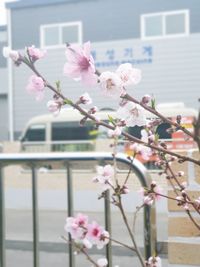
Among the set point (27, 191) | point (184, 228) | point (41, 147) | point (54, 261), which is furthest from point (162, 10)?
point (184, 228)

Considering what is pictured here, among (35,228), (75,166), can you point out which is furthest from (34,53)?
(35,228)

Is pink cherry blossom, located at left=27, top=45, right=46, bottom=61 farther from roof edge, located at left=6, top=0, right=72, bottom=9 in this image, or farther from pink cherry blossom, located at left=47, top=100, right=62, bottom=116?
roof edge, located at left=6, top=0, right=72, bottom=9

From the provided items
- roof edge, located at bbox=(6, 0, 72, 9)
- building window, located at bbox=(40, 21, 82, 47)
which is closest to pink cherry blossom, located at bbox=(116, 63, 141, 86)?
building window, located at bbox=(40, 21, 82, 47)

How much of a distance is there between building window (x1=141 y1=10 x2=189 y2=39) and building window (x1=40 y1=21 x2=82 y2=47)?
154 cm

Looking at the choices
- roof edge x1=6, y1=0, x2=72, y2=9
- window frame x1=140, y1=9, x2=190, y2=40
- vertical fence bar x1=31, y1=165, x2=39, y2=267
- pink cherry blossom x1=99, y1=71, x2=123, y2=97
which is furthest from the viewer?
roof edge x1=6, y1=0, x2=72, y2=9

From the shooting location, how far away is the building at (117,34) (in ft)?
33.3

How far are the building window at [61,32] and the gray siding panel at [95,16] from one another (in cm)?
11

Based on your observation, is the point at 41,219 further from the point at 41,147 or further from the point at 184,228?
the point at 184,228

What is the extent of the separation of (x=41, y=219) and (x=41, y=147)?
2.17 metres

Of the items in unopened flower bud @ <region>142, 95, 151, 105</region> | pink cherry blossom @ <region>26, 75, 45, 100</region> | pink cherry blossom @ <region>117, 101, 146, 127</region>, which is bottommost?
pink cherry blossom @ <region>117, 101, 146, 127</region>

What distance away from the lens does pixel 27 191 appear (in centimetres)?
830

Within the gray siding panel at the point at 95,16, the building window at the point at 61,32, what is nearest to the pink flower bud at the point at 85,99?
the gray siding panel at the point at 95,16

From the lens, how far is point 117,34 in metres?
11.6

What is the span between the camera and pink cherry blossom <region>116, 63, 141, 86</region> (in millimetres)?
1035
